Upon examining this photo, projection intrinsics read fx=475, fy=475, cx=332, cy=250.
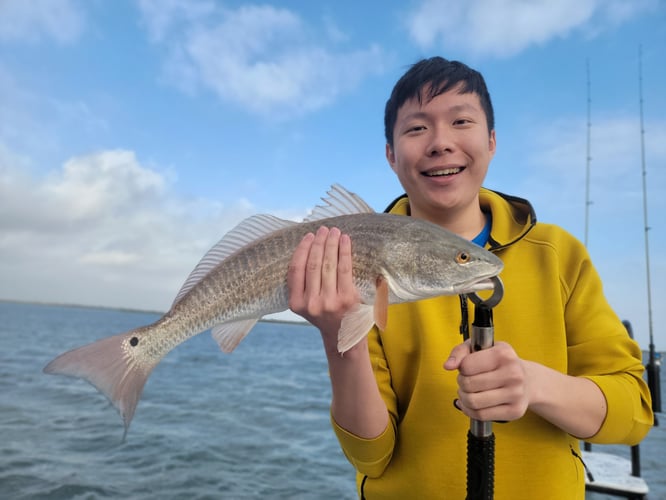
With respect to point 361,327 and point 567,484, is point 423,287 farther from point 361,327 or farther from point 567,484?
point 567,484

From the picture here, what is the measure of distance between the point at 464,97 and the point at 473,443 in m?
2.00

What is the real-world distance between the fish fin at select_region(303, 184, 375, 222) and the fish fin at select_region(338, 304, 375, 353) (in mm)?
681

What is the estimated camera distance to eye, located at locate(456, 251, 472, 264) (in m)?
2.60

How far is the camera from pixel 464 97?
2.93 m

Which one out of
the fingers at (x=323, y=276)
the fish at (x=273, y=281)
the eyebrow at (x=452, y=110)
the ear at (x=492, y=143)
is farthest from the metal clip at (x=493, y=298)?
the ear at (x=492, y=143)

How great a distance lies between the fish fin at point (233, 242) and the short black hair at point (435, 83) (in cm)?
99

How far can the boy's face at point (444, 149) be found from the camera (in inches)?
110

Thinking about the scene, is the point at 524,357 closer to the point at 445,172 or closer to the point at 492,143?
the point at 445,172

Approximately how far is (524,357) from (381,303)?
3.03ft

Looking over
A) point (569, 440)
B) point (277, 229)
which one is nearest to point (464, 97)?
point (277, 229)

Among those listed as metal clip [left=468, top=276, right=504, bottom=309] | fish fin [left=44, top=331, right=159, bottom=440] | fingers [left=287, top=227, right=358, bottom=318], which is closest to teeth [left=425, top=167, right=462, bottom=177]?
fingers [left=287, top=227, right=358, bottom=318]

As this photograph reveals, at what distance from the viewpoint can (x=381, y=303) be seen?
2465 millimetres

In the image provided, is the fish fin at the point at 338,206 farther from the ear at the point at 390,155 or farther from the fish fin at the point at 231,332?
the fish fin at the point at 231,332

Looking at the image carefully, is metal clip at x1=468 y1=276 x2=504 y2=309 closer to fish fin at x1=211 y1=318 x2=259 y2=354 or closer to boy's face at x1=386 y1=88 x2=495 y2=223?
boy's face at x1=386 y1=88 x2=495 y2=223
